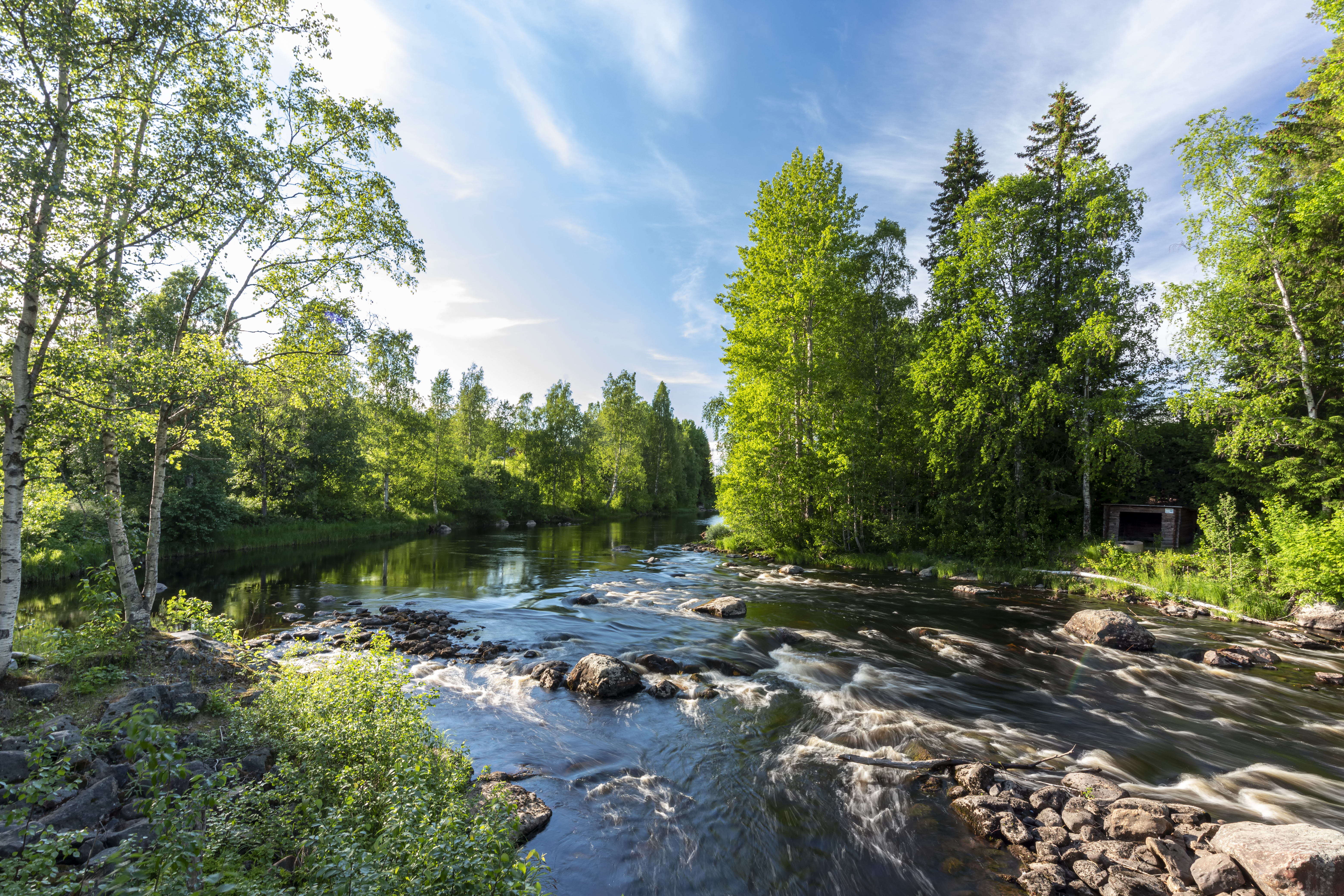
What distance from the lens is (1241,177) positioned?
19.0m

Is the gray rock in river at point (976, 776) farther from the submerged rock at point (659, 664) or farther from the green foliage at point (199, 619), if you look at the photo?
the green foliage at point (199, 619)

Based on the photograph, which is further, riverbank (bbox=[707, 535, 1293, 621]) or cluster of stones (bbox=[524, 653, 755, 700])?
riverbank (bbox=[707, 535, 1293, 621])

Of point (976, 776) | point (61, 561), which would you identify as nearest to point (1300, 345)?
point (976, 776)

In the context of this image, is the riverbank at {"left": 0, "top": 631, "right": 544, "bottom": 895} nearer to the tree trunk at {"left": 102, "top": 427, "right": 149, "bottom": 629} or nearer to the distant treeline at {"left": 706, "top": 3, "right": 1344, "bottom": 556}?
the tree trunk at {"left": 102, "top": 427, "right": 149, "bottom": 629}

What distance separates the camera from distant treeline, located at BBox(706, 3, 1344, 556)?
1838cm

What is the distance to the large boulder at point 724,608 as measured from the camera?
17.3 meters

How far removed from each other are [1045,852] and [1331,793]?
18.3 feet

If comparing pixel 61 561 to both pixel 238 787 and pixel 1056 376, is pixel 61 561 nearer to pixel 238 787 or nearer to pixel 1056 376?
pixel 238 787

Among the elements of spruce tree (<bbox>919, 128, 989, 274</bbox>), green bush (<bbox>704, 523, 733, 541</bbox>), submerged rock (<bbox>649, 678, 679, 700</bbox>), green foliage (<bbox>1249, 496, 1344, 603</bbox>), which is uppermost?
spruce tree (<bbox>919, 128, 989, 274</bbox>)

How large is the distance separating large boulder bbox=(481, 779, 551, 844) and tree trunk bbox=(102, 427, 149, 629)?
8.38 meters

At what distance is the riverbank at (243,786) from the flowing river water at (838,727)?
1.73m

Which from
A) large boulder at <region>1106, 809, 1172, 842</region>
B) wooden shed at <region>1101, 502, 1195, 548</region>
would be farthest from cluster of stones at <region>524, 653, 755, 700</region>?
wooden shed at <region>1101, 502, 1195, 548</region>

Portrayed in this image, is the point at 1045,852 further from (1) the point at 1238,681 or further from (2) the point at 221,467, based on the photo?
(2) the point at 221,467

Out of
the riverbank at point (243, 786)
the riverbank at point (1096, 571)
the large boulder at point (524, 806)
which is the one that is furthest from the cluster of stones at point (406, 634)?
the riverbank at point (1096, 571)
